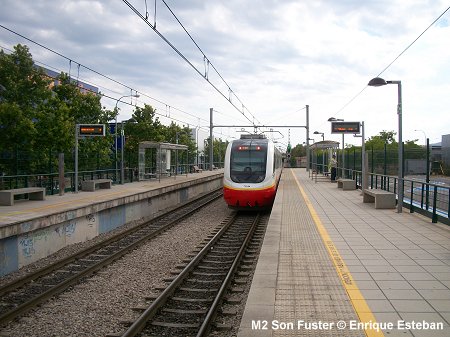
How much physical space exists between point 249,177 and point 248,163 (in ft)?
1.88

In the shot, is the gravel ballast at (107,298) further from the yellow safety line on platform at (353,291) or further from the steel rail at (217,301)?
the yellow safety line on platform at (353,291)

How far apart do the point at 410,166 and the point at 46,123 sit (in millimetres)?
15144

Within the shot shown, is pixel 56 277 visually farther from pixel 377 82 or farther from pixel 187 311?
pixel 377 82

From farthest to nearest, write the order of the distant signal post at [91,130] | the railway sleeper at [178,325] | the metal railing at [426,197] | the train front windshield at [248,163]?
the distant signal post at [91,130] < the train front windshield at [248,163] < the metal railing at [426,197] < the railway sleeper at [178,325]

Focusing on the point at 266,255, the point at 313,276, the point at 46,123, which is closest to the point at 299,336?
the point at 313,276

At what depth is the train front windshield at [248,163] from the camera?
56.9ft

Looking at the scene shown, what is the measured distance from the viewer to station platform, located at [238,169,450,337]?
4.87m

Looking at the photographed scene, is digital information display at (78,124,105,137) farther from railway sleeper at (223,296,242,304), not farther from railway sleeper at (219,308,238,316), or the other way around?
railway sleeper at (219,308,238,316)

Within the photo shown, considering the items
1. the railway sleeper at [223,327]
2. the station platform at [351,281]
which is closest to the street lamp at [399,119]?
the station platform at [351,281]

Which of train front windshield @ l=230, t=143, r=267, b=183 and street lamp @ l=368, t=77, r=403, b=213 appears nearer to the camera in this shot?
street lamp @ l=368, t=77, r=403, b=213

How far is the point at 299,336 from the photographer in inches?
181

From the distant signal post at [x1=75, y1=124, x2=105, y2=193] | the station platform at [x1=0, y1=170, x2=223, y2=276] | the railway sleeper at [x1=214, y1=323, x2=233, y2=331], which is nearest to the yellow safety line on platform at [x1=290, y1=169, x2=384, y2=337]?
the railway sleeper at [x1=214, y1=323, x2=233, y2=331]

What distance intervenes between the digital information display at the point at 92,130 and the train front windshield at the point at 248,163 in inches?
207

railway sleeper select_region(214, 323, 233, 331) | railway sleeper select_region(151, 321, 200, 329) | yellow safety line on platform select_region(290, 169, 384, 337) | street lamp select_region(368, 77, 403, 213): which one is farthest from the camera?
street lamp select_region(368, 77, 403, 213)
